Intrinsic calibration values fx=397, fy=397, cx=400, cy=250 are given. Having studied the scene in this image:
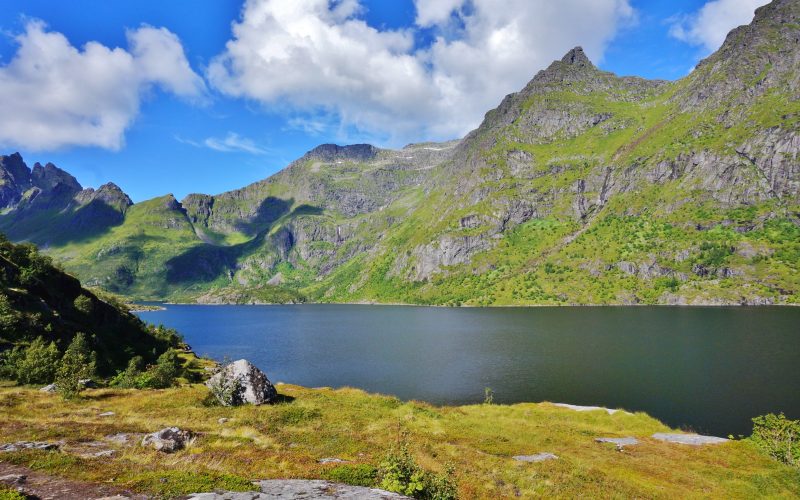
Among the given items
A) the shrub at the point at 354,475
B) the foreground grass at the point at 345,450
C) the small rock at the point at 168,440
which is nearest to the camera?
the shrub at the point at 354,475

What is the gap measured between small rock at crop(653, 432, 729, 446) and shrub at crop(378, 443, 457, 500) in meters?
46.2

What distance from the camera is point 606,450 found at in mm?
41562

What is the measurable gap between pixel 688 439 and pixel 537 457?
98.2 feet

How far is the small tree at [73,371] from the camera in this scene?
40.4m

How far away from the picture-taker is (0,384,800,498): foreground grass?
18.9 meters

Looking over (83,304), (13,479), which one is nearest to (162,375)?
(83,304)

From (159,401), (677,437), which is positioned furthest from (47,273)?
(677,437)

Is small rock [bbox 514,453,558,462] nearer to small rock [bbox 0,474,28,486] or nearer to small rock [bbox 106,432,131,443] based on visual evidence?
small rock [bbox 106,432,131,443]

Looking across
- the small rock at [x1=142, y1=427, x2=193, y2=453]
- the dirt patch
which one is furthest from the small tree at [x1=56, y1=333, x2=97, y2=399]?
the dirt patch

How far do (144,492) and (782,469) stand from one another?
1964 inches

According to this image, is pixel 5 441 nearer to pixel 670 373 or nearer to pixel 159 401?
pixel 159 401

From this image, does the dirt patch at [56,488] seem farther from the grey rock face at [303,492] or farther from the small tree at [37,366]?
the small tree at [37,366]

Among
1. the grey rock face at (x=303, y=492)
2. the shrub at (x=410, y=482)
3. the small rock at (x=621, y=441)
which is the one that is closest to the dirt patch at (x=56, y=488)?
the grey rock face at (x=303, y=492)

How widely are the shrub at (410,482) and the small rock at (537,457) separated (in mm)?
17727
